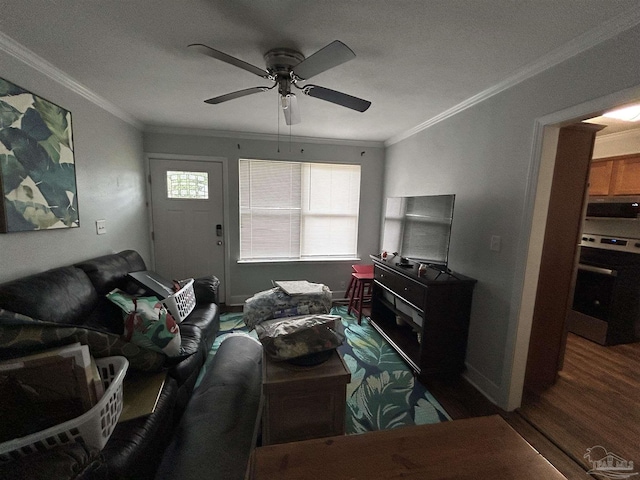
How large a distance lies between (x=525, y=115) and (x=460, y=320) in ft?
5.36

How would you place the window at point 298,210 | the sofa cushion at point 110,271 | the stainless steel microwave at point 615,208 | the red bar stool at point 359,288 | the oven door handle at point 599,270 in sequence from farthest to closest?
the window at point 298,210, the red bar stool at point 359,288, the stainless steel microwave at point 615,208, the oven door handle at point 599,270, the sofa cushion at point 110,271

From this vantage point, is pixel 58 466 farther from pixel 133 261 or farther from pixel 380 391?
pixel 133 261

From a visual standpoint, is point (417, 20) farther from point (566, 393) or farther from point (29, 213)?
point (566, 393)

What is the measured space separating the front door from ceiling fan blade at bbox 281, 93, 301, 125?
1.70 metres

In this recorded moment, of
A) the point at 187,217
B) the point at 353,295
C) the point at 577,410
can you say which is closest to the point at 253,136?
the point at 187,217

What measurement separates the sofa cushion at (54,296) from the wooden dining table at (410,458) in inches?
61.2

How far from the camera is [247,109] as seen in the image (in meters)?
2.63

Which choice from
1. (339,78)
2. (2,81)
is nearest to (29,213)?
(2,81)

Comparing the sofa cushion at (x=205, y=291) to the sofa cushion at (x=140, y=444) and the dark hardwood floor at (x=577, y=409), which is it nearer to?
the sofa cushion at (x=140, y=444)

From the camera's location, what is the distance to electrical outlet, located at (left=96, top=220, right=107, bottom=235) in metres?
2.43

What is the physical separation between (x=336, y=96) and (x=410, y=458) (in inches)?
72.7

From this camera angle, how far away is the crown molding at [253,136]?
3301mm

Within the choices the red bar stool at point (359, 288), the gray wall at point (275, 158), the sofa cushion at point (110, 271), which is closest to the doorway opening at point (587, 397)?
the red bar stool at point (359, 288)

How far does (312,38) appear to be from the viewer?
5.00ft
